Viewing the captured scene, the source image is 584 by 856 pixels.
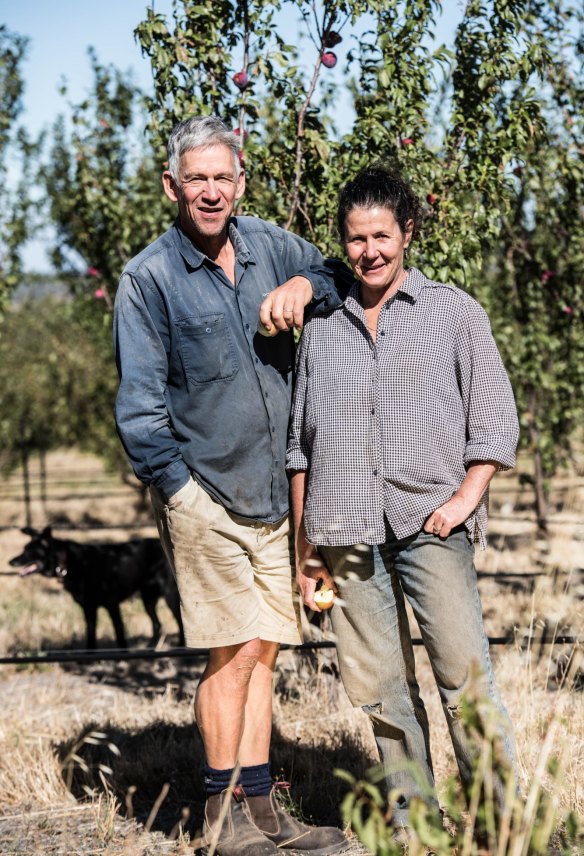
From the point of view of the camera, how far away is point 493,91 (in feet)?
13.8

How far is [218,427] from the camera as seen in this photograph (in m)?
2.86

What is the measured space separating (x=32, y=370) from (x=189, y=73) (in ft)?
46.8

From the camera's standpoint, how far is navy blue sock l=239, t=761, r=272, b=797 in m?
2.96

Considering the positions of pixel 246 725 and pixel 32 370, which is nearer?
pixel 246 725

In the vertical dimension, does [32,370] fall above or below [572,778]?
above

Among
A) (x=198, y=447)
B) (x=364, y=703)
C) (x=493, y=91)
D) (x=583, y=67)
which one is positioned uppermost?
(x=583, y=67)

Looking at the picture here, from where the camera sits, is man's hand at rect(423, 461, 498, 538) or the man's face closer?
man's hand at rect(423, 461, 498, 538)

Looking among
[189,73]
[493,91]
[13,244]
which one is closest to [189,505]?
[189,73]

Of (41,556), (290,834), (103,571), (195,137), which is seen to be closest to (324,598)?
(290,834)

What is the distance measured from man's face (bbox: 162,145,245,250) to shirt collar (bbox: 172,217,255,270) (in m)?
0.06

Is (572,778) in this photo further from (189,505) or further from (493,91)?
(493,91)

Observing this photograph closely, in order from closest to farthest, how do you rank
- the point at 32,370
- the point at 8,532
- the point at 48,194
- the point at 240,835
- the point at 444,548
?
the point at 444,548
the point at 240,835
the point at 48,194
the point at 8,532
the point at 32,370

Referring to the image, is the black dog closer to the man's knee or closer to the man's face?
the man's knee

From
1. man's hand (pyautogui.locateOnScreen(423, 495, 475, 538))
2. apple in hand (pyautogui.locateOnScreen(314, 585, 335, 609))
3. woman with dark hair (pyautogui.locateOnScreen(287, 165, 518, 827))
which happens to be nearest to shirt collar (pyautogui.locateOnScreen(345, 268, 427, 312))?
woman with dark hair (pyautogui.locateOnScreen(287, 165, 518, 827))
